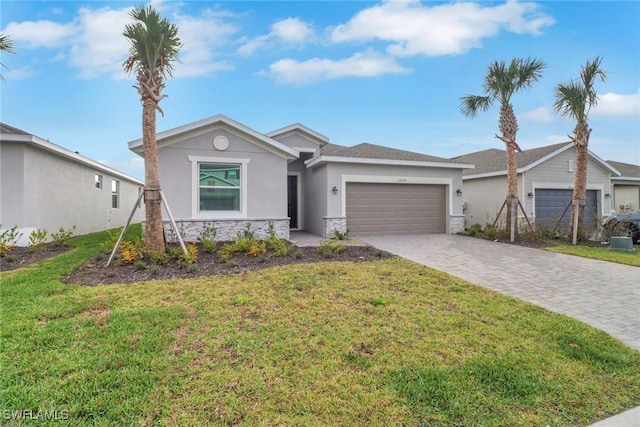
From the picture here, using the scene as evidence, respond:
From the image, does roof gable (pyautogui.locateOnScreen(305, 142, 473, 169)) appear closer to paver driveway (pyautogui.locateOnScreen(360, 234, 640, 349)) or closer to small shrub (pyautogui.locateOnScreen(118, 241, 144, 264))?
paver driveway (pyautogui.locateOnScreen(360, 234, 640, 349))

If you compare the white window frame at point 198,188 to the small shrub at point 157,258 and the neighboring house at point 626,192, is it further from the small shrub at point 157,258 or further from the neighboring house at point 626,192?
the neighboring house at point 626,192

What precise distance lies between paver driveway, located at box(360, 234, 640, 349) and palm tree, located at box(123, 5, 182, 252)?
649 centimetres

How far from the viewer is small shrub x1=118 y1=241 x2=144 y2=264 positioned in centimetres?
712

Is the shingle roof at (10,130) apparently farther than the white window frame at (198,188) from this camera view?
No

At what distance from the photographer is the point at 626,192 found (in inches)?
755

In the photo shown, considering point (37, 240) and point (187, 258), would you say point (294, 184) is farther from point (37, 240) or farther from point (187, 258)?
point (37, 240)

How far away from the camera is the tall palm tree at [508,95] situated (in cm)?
1178

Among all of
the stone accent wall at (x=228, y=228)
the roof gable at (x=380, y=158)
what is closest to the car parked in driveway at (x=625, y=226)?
the roof gable at (x=380, y=158)

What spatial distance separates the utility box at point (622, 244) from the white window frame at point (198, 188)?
12.0 m

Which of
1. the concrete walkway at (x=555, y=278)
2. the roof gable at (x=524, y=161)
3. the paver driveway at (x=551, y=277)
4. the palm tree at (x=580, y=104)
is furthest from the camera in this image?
the roof gable at (x=524, y=161)

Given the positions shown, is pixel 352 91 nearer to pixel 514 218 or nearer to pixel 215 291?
pixel 514 218

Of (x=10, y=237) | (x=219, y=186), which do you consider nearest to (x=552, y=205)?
(x=219, y=186)

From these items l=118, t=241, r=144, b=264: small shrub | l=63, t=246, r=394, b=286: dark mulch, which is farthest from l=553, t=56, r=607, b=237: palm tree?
l=118, t=241, r=144, b=264: small shrub

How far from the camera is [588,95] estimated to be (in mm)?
11570
